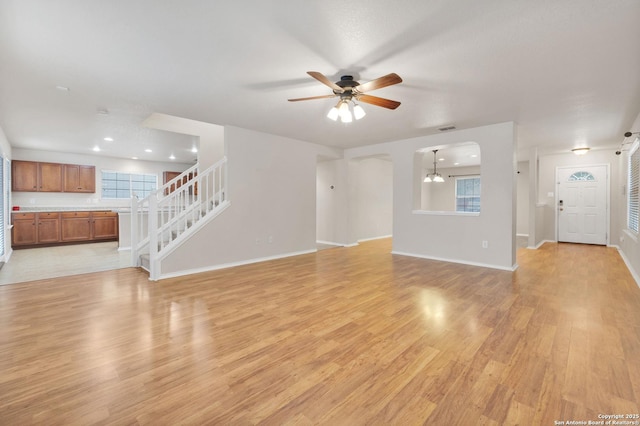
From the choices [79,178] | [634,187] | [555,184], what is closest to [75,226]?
[79,178]

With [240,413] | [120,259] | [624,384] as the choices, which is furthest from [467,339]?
[120,259]

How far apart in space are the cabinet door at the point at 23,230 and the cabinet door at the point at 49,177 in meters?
0.94

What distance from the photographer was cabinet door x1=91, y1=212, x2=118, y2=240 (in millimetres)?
7738

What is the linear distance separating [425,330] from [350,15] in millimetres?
2613

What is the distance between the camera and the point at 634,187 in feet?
15.1

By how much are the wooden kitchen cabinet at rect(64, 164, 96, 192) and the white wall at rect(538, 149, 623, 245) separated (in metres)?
12.2

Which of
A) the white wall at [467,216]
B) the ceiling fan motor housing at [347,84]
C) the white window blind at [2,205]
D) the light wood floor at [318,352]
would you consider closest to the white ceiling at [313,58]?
the ceiling fan motor housing at [347,84]

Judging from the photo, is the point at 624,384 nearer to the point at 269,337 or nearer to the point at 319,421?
the point at 319,421

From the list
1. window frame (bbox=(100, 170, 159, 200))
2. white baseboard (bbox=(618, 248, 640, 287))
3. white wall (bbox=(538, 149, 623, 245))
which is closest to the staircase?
window frame (bbox=(100, 170, 159, 200))

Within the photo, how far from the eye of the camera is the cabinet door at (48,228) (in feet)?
22.8

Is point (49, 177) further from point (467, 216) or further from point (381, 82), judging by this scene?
point (467, 216)

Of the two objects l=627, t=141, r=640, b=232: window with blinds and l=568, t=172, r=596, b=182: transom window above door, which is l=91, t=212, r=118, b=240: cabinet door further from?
l=568, t=172, r=596, b=182: transom window above door

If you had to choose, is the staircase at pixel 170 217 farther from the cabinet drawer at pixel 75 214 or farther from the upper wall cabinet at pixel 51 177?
the upper wall cabinet at pixel 51 177

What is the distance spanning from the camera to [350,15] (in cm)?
203
